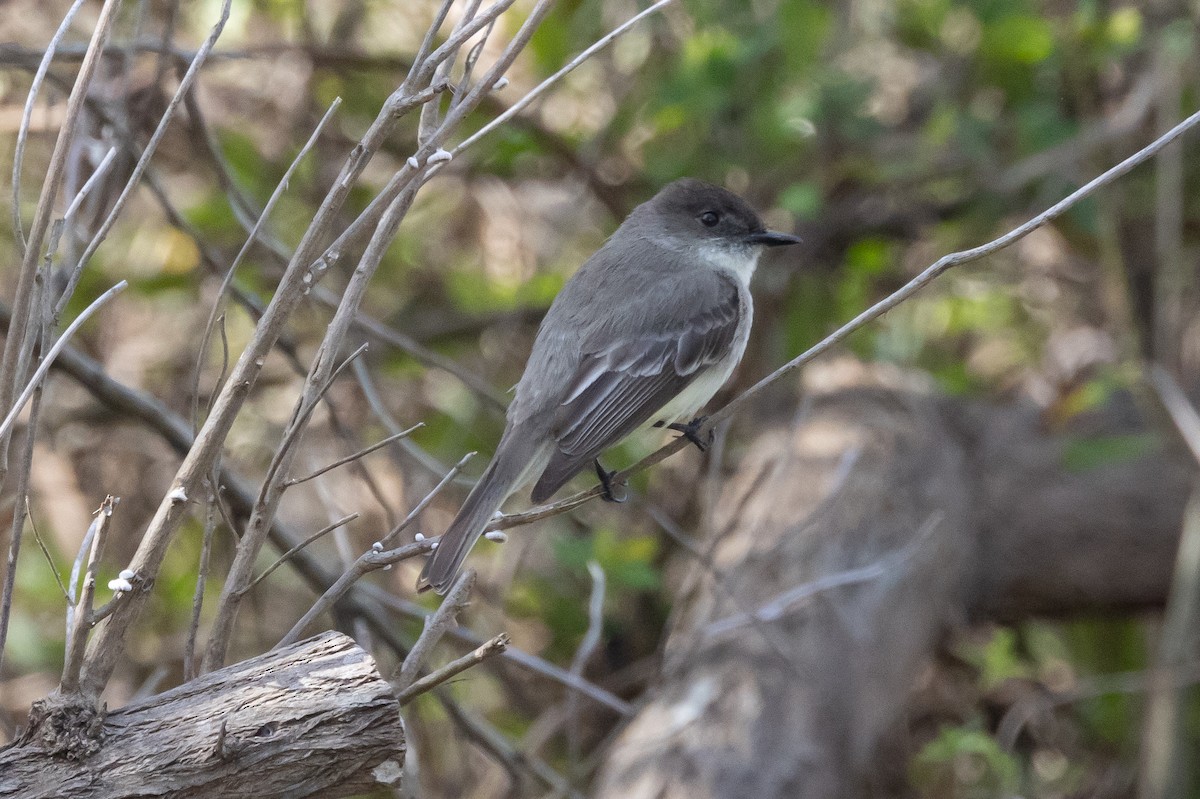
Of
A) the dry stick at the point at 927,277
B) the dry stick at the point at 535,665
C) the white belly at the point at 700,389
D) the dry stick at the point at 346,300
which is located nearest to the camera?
the dry stick at the point at 346,300

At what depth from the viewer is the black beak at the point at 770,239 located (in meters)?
4.26

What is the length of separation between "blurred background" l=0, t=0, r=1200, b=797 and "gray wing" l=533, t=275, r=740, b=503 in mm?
1188

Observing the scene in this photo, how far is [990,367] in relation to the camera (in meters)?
6.96

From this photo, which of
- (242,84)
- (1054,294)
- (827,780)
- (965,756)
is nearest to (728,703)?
(827,780)

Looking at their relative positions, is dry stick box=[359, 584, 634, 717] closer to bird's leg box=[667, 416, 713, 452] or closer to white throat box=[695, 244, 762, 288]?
bird's leg box=[667, 416, 713, 452]

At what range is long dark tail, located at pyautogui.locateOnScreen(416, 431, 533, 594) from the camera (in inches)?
111

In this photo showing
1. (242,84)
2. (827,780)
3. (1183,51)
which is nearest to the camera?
(827,780)

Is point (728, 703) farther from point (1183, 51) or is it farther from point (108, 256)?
point (108, 256)

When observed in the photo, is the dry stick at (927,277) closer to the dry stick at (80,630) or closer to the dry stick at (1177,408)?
the dry stick at (80,630)

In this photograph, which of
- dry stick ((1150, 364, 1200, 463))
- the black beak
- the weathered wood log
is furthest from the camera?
dry stick ((1150, 364, 1200, 463))

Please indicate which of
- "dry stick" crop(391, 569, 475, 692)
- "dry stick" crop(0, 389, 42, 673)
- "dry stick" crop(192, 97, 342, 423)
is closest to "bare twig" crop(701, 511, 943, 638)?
"dry stick" crop(391, 569, 475, 692)

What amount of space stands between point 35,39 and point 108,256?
3.31 feet

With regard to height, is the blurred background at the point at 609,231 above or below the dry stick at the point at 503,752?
above

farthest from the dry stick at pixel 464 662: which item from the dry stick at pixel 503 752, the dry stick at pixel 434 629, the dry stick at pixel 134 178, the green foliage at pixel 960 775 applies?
the green foliage at pixel 960 775
